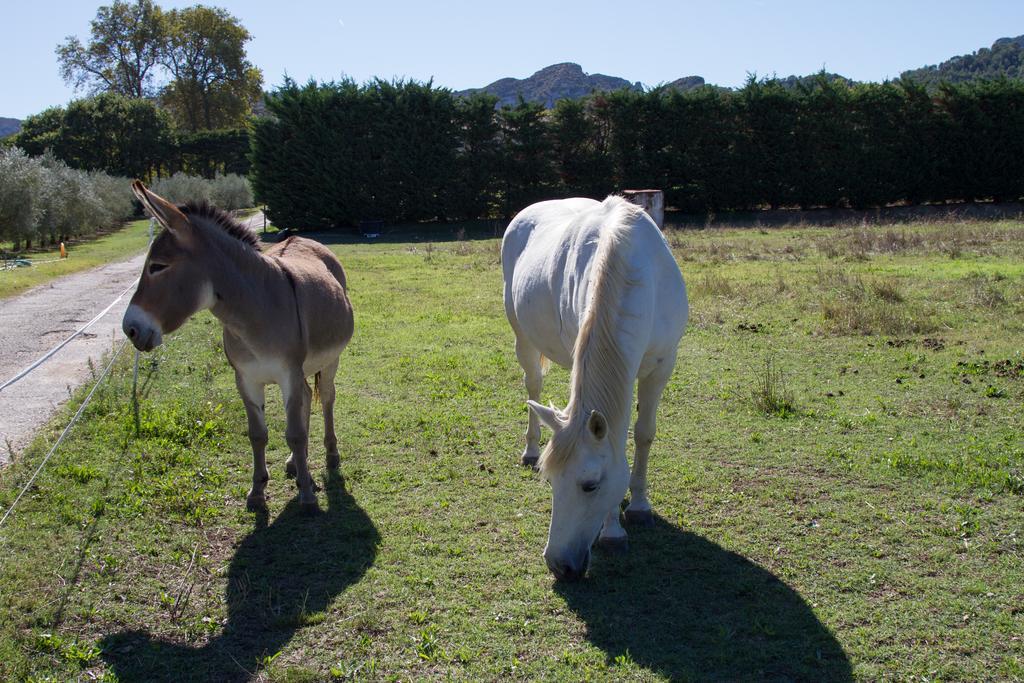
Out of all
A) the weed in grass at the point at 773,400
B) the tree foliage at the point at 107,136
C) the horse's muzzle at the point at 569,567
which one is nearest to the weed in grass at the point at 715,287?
the weed in grass at the point at 773,400

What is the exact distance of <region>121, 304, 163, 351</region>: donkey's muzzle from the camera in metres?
3.96

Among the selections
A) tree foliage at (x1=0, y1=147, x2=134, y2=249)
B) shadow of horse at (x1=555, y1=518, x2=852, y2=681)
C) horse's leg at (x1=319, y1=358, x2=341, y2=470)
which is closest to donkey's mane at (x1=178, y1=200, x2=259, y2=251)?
horse's leg at (x1=319, y1=358, x2=341, y2=470)

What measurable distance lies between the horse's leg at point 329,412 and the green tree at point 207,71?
55946 millimetres

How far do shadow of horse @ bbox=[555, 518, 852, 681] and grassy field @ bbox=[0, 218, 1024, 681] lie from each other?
0.01m

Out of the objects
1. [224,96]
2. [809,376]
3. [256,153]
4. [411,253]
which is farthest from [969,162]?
[224,96]

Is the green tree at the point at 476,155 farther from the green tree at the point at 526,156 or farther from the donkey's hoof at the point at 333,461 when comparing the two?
the donkey's hoof at the point at 333,461

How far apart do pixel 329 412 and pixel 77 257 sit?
18.3 metres

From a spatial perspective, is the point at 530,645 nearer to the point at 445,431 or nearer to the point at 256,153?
the point at 445,431

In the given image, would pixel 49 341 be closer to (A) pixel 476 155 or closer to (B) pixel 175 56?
(A) pixel 476 155

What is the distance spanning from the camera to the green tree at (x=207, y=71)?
5262 centimetres

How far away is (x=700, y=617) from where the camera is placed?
357cm

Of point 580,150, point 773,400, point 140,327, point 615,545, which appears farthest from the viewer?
point 580,150

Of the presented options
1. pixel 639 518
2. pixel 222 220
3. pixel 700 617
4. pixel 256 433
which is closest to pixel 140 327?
pixel 222 220

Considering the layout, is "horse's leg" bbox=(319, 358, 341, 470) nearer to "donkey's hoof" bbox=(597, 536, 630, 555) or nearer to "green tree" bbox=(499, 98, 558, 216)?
"donkey's hoof" bbox=(597, 536, 630, 555)
